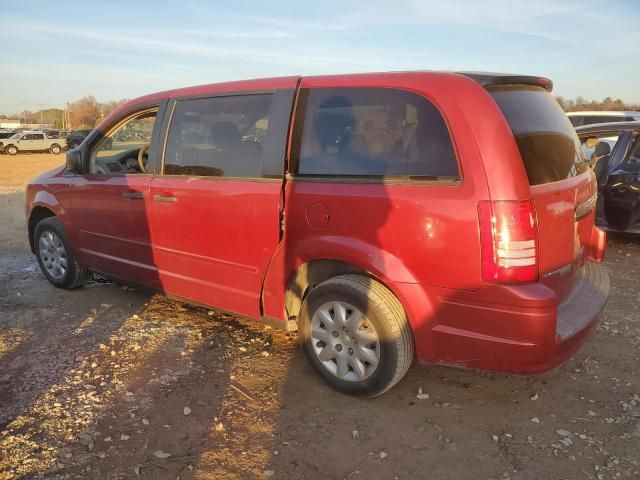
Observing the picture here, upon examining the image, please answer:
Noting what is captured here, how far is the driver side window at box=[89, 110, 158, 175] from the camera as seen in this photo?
4266 millimetres

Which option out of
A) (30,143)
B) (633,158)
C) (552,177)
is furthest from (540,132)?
(30,143)

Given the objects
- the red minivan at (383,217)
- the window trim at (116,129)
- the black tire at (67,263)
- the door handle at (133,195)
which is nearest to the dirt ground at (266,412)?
the red minivan at (383,217)

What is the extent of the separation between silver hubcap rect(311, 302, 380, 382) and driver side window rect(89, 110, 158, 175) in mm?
2043

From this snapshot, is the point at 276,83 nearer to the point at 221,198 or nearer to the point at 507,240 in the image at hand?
the point at 221,198

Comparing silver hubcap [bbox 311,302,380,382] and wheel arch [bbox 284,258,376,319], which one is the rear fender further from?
silver hubcap [bbox 311,302,380,382]

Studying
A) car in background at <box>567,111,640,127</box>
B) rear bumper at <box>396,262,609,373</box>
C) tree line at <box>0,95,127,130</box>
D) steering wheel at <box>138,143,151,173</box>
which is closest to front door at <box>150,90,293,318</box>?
steering wheel at <box>138,143,151,173</box>

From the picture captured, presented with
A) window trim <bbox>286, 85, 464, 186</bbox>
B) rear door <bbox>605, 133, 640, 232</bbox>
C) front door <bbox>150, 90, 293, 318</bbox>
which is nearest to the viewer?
window trim <bbox>286, 85, 464, 186</bbox>

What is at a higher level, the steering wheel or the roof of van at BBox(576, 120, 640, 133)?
the roof of van at BBox(576, 120, 640, 133)

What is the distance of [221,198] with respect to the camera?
3430 mm

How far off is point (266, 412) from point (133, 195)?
2.05 m

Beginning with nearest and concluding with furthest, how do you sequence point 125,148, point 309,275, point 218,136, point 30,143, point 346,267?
point 346,267, point 309,275, point 218,136, point 125,148, point 30,143

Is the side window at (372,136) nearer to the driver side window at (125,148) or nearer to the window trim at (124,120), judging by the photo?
the window trim at (124,120)

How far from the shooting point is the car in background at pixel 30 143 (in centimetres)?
3359

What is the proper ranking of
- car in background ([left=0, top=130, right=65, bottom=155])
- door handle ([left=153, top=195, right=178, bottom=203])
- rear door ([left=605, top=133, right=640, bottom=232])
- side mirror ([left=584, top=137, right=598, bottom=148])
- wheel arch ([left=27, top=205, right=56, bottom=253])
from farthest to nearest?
car in background ([left=0, top=130, right=65, bottom=155])
side mirror ([left=584, top=137, right=598, bottom=148])
rear door ([left=605, top=133, right=640, bottom=232])
wheel arch ([left=27, top=205, right=56, bottom=253])
door handle ([left=153, top=195, right=178, bottom=203])
